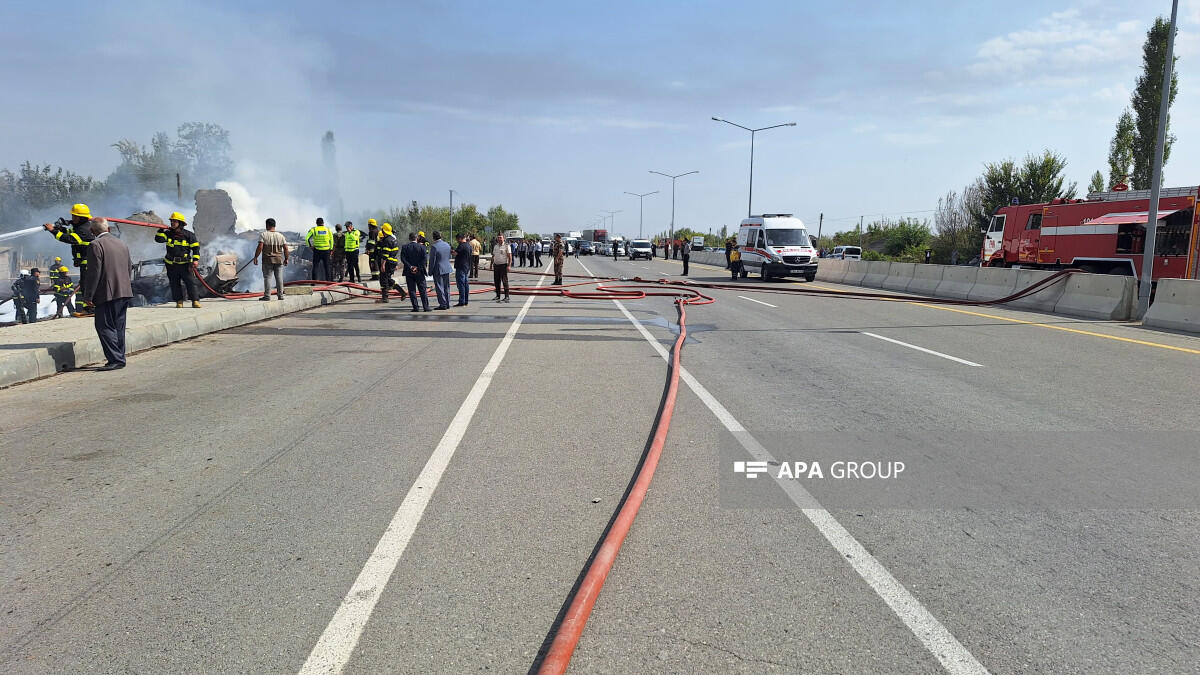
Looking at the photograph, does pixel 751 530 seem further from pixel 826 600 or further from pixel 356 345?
pixel 356 345

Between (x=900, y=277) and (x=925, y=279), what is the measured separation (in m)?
1.98

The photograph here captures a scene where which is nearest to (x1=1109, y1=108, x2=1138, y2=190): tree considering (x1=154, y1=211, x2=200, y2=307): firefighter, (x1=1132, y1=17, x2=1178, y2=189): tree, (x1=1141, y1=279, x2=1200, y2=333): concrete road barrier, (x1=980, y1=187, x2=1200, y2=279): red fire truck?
(x1=1132, y1=17, x2=1178, y2=189): tree

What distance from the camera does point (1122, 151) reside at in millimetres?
50188

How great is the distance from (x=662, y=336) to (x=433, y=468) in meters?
7.80

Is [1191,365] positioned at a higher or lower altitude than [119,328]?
lower

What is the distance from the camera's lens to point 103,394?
7.77m

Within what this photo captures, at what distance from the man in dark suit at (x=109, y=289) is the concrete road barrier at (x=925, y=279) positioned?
875 inches

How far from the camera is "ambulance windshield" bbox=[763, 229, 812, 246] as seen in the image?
102 feet

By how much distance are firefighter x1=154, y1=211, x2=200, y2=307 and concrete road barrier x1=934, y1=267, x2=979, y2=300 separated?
20016 mm

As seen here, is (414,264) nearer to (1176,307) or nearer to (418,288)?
(418,288)

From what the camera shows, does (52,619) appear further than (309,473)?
No

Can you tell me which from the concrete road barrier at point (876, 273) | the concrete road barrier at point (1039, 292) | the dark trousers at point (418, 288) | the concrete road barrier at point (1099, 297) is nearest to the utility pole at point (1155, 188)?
the concrete road barrier at point (1099, 297)

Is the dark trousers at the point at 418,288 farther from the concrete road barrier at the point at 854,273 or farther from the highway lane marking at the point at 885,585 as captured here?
the concrete road barrier at the point at 854,273

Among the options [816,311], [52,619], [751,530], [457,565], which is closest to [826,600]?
[751,530]
